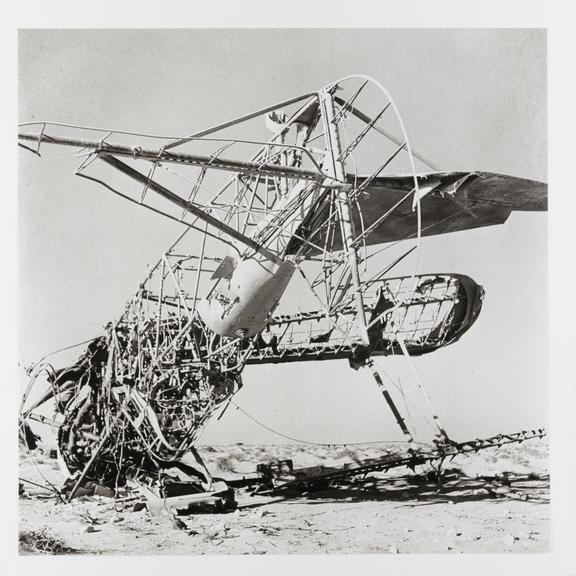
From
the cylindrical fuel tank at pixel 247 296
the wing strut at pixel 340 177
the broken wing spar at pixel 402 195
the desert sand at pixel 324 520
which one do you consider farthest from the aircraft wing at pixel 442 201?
the desert sand at pixel 324 520

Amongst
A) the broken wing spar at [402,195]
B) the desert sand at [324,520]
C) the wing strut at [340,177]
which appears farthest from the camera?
the desert sand at [324,520]

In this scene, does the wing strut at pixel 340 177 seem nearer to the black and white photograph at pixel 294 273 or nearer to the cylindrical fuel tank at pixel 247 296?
the black and white photograph at pixel 294 273

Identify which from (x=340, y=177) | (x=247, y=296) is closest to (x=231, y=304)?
(x=247, y=296)

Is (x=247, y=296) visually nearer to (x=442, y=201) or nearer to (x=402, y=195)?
(x=402, y=195)

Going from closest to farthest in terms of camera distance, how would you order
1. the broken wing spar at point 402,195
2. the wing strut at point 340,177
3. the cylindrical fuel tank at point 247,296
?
the broken wing spar at point 402,195 < the wing strut at point 340,177 < the cylindrical fuel tank at point 247,296

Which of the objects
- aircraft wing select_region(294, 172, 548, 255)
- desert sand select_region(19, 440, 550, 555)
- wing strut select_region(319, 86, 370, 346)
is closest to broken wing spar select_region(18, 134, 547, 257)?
aircraft wing select_region(294, 172, 548, 255)

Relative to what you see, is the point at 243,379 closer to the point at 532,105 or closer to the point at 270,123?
the point at 270,123

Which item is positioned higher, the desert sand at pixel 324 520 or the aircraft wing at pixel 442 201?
the aircraft wing at pixel 442 201

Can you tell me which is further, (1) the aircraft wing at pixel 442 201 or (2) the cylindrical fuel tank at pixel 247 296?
(2) the cylindrical fuel tank at pixel 247 296
